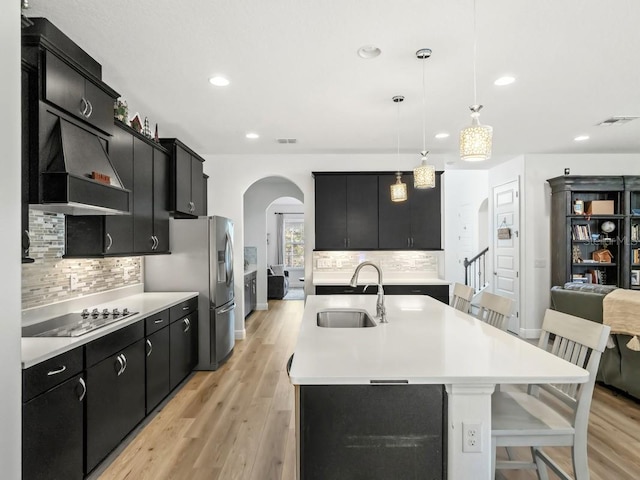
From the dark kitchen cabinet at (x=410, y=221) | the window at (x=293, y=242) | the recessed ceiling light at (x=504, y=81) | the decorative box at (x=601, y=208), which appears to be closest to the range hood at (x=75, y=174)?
the recessed ceiling light at (x=504, y=81)

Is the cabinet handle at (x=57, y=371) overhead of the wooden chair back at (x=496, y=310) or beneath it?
beneath

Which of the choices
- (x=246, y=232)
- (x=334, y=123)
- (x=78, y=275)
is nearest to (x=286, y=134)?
(x=334, y=123)

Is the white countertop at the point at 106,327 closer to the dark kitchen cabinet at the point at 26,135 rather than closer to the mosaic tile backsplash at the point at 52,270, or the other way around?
the mosaic tile backsplash at the point at 52,270

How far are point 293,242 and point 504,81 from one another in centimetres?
910

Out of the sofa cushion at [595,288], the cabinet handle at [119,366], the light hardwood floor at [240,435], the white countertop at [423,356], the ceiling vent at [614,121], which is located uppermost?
the ceiling vent at [614,121]

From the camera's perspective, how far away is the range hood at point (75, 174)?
199 cm

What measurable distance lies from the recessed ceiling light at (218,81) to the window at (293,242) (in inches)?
340

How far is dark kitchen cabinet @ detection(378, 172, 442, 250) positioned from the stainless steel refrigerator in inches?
94.5

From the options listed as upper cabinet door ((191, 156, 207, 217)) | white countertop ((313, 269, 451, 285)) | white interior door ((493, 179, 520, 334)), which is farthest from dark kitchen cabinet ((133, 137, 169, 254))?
white interior door ((493, 179, 520, 334))

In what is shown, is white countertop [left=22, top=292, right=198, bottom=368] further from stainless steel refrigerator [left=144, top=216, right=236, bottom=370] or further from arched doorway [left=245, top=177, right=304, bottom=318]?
arched doorway [left=245, top=177, right=304, bottom=318]

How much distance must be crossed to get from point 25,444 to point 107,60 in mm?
2415

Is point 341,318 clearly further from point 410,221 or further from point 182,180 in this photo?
point 410,221

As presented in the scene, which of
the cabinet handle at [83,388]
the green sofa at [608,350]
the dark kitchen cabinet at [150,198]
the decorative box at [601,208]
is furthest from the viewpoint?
the decorative box at [601,208]

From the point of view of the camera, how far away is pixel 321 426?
159 cm
